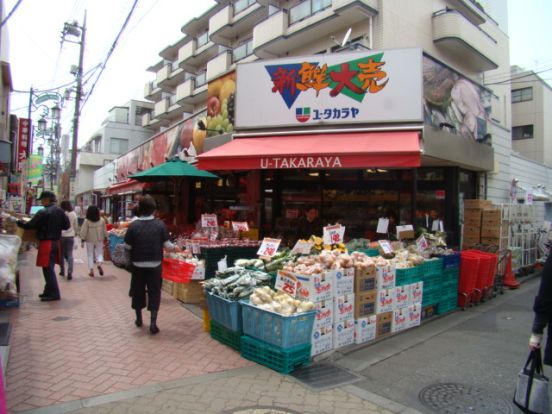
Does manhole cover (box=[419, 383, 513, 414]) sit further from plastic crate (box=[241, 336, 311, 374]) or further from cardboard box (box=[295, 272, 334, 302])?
cardboard box (box=[295, 272, 334, 302])

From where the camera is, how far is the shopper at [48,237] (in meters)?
7.11

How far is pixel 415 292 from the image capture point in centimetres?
637

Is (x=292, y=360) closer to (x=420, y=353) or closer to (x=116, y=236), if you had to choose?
(x=420, y=353)

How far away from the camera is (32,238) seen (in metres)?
7.50

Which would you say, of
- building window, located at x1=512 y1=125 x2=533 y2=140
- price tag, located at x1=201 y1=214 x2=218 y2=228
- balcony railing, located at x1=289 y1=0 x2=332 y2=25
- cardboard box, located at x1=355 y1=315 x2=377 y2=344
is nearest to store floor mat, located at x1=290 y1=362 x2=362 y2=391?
cardboard box, located at x1=355 y1=315 x2=377 y2=344

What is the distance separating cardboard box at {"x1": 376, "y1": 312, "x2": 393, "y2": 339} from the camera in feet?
18.9

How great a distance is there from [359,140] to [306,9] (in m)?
12.8

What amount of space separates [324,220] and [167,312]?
5.04 metres

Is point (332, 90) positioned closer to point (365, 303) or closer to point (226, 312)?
point (365, 303)

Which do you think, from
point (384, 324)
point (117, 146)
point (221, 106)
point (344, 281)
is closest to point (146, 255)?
point (344, 281)

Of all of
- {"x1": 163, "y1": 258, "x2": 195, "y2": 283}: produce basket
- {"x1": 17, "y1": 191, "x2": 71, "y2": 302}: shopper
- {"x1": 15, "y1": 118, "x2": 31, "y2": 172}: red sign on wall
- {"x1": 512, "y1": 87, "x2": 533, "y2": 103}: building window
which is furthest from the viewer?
{"x1": 512, "y1": 87, "x2": 533, "y2": 103}: building window

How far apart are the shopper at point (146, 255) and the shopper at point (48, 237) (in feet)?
8.01

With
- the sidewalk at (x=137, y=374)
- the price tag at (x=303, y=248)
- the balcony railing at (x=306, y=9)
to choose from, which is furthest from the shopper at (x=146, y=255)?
the balcony railing at (x=306, y=9)

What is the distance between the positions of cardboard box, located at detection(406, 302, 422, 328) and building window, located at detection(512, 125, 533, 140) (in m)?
30.9
